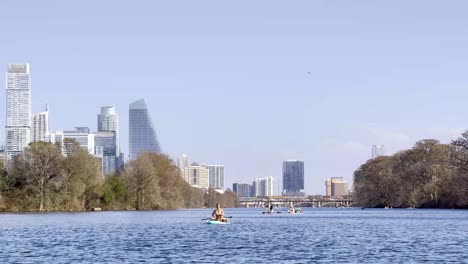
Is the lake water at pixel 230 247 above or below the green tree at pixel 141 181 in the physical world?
below

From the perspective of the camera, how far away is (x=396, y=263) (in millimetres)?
42844

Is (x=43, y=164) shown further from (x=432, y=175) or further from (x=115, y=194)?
(x=432, y=175)

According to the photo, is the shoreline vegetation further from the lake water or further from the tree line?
the lake water

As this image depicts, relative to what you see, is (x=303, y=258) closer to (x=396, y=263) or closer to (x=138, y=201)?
(x=396, y=263)

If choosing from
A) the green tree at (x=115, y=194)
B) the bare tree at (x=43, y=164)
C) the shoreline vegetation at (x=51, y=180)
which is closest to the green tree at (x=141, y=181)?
the green tree at (x=115, y=194)

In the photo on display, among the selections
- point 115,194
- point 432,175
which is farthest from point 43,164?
point 432,175

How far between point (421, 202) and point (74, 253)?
142 m

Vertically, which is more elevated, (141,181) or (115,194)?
(141,181)

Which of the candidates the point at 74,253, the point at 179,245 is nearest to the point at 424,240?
the point at 179,245

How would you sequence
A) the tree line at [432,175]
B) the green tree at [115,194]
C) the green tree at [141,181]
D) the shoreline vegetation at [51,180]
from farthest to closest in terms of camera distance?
the green tree at [141,181], the tree line at [432,175], the green tree at [115,194], the shoreline vegetation at [51,180]

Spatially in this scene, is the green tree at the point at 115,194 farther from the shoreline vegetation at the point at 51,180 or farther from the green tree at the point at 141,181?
the shoreline vegetation at the point at 51,180

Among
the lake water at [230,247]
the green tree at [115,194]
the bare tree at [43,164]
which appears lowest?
the lake water at [230,247]

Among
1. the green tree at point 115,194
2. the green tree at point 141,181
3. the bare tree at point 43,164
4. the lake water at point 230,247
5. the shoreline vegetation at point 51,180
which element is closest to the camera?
the lake water at point 230,247

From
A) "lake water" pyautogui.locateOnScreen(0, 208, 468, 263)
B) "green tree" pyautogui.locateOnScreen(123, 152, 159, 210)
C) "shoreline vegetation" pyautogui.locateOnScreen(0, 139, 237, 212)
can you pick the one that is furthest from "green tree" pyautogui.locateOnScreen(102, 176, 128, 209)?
"lake water" pyautogui.locateOnScreen(0, 208, 468, 263)
